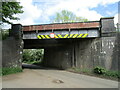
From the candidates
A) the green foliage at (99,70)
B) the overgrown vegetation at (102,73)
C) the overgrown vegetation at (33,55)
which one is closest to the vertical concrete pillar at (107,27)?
the green foliage at (99,70)

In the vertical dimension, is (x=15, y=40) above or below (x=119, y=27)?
below

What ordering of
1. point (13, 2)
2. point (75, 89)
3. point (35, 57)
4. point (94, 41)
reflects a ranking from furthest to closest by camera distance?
point (35, 57)
point (94, 41)
point (13, 2)
point (75, 89)

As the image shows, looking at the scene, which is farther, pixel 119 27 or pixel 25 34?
pixel 25 34

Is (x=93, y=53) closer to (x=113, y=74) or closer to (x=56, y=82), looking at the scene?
(x=113, y=74)

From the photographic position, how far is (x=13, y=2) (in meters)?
10.7

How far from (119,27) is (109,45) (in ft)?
6.85

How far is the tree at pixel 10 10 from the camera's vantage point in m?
10.2

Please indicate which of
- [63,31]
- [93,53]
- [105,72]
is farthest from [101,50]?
[63,31]

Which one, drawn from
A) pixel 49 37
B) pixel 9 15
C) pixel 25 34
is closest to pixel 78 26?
pixel 49 37

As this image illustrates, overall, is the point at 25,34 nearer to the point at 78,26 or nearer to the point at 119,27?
the point at 78,26

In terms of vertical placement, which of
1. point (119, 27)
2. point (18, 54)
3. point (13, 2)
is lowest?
point (18, 54)

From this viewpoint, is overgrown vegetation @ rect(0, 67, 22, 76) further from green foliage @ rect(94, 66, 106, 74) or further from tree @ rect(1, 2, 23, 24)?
green foliage @ rect(94, 66, 106, 74)

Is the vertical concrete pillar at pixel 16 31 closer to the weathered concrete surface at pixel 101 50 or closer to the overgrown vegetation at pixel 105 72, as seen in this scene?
the weathered concrete surface at pixel 101 50

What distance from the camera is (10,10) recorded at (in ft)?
34.8
